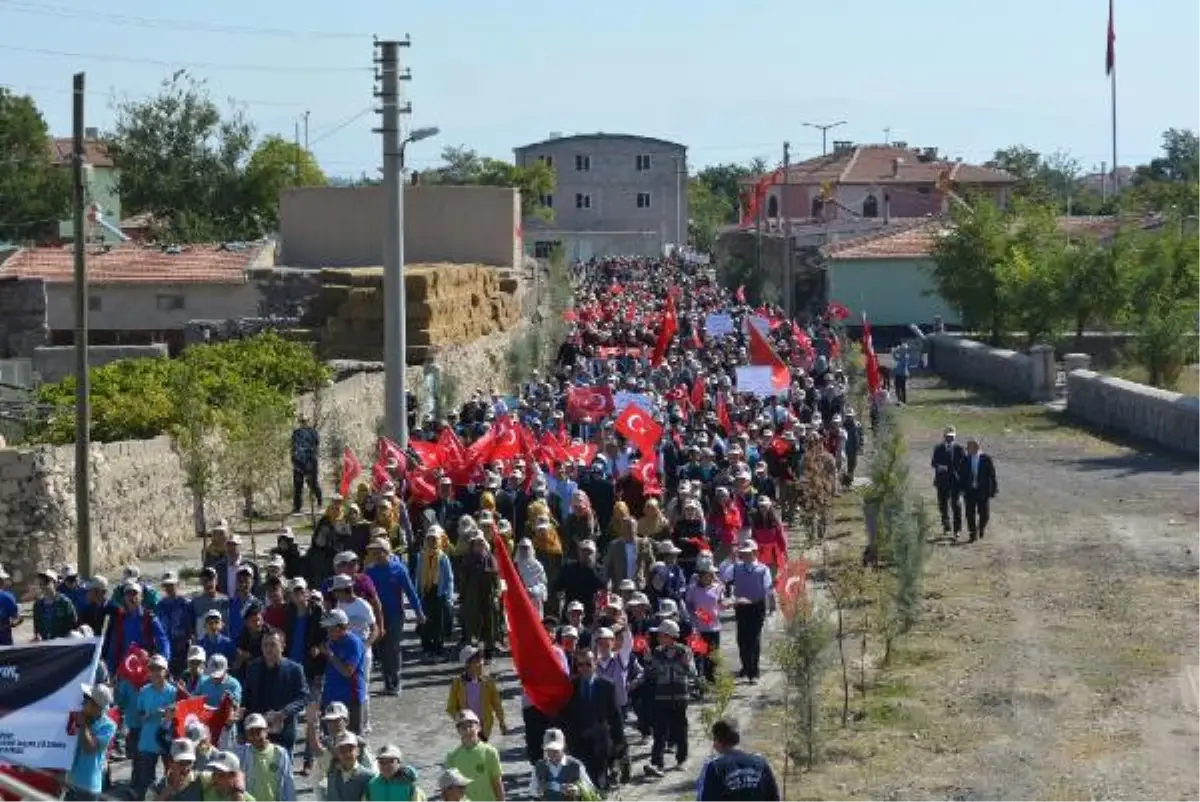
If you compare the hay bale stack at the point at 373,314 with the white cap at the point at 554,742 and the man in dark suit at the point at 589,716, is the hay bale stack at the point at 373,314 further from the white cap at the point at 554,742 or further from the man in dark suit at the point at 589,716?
the white cap at the point at 554,742

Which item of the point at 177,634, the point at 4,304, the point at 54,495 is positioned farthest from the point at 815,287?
→ the point at 177,634

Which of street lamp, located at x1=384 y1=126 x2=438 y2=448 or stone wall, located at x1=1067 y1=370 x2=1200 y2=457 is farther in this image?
stone wall, located at x1=1067 y1=370 x2=1200 y2=457

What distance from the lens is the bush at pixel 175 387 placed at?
95.2 ft

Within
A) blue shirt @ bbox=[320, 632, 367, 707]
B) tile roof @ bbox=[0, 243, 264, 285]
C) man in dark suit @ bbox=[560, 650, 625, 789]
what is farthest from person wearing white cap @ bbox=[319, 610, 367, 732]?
tile roof @ bbox=[0, 243, 264, 285]

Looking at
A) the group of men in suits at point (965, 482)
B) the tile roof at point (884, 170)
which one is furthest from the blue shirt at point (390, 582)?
the tile roof at point (884, 170)

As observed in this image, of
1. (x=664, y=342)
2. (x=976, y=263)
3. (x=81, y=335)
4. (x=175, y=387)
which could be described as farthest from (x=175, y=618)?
(x=976, y=263)

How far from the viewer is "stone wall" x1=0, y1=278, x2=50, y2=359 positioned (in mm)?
49812

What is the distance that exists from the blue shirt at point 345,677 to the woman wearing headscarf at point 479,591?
3.56 metres

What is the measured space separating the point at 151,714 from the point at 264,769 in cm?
229

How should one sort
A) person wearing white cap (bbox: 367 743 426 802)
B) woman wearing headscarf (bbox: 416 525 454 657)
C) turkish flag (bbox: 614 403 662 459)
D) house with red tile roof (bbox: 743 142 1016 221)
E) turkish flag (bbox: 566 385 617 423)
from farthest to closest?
house with red tile roof (bbox: 743 142 1016 221) < turkish flag (bbox: 566 385 617 423) < turkish flag (bbox: 614 403 662 459) < woman wearing headscarf (bbox: 416 525 454 657) < person wearing white cap (bbox: 367 743 426 802)

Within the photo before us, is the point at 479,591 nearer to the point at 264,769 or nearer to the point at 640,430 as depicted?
the point at 264,769

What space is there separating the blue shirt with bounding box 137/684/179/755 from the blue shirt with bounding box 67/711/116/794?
89cm

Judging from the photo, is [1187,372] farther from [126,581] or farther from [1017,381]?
[126,581]

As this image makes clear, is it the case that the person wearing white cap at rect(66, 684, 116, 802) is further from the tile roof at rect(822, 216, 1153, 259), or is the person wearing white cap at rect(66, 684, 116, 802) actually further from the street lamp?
the tile roof at rect(822, 216, 1153, 259)
